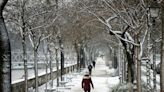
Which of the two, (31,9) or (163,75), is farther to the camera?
(31,9)

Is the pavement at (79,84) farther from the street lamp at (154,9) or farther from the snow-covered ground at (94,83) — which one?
the street lamp at (154,9)

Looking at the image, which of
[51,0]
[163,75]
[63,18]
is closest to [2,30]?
[163,75]

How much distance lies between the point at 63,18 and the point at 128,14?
9.71m

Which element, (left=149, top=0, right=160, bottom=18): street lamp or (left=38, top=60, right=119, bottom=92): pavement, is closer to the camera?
(left=149, top=0, right=160, bottom=18): street lamp

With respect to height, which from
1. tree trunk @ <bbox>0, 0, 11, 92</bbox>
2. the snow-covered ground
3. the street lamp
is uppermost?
the street lamp

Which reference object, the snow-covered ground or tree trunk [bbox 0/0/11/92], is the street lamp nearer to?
tree trunk [bbox 0/0/11/92]

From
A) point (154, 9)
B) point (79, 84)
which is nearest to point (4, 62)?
point (154, 9)

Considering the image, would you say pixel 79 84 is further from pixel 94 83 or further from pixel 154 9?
pixel 154 9

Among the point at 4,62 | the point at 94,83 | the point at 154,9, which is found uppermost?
the point at 154,9

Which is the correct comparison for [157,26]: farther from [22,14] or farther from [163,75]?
[163,75]

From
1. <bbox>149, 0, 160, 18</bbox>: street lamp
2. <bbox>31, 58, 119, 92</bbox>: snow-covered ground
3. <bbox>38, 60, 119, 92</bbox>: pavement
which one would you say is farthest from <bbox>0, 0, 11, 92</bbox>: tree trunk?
<bbox>31, 58, 119, 92</bbox>: snow-covered ground

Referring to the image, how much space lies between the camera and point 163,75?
10.8 m

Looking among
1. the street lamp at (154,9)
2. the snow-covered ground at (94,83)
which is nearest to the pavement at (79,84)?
the snow-covered ground at (94,83)

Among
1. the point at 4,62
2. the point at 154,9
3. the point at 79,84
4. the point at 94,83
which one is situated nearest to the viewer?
the point at 4,62
